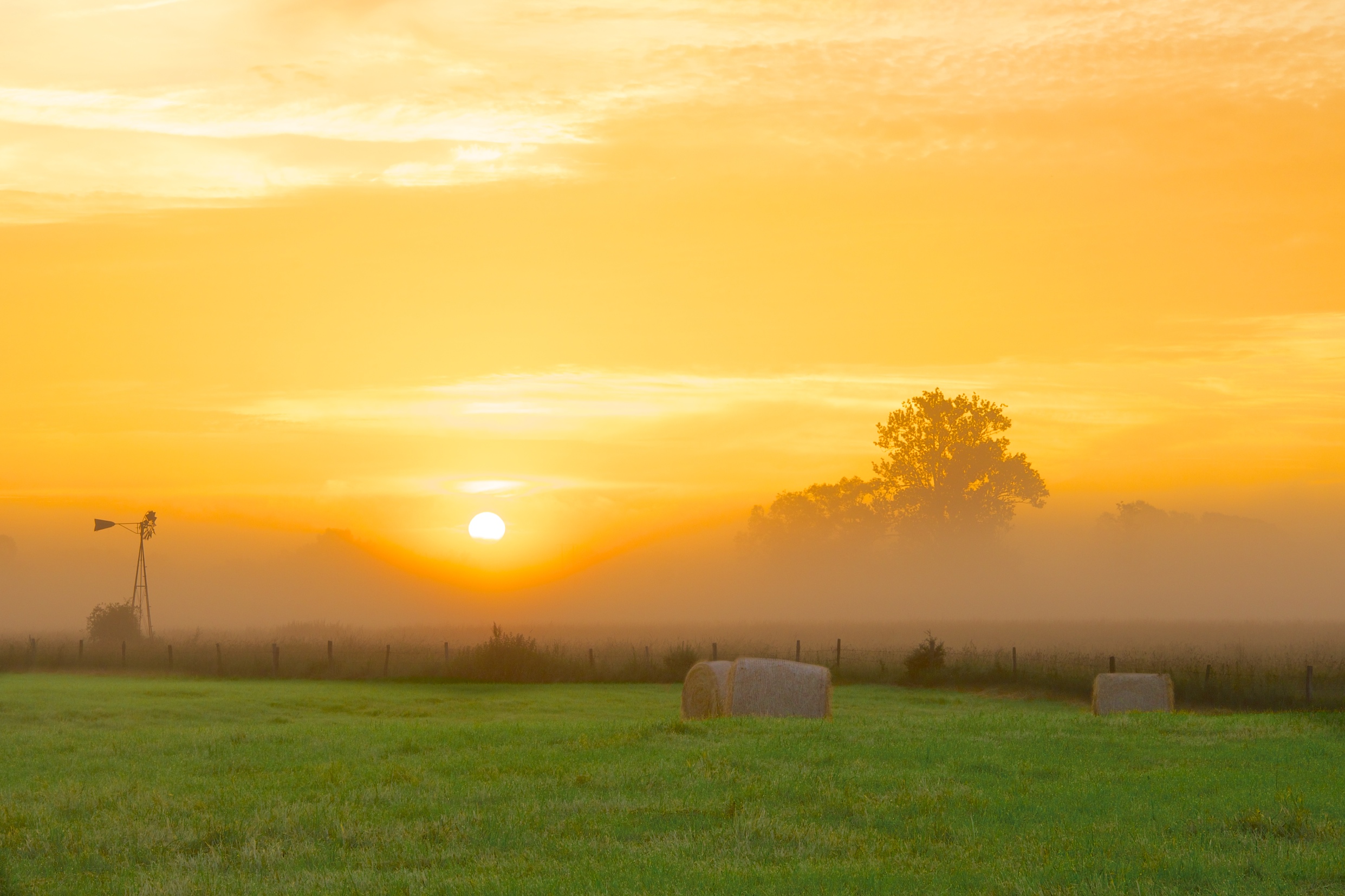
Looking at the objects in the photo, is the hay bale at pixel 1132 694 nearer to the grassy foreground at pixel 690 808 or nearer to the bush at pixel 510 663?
the grassy foreground at pixel 690 808

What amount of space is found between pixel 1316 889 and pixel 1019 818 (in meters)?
3.78

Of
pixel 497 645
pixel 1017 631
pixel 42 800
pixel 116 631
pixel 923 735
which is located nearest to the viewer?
pixel 42 800

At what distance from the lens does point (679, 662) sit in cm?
5238

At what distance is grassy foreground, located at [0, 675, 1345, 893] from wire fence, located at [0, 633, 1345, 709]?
13900mm

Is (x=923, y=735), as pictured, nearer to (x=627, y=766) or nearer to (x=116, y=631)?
(x=627, y=766)

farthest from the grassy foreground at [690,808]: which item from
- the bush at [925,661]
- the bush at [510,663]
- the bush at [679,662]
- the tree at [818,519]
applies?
the tree at [818,519]

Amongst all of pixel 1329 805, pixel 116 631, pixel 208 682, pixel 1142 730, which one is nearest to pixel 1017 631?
pixel 116 631

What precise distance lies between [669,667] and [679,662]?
103cm

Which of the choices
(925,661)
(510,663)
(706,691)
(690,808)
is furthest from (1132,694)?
(510,663)

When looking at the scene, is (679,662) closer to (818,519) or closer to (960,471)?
(960,471)

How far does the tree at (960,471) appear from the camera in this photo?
→ 91.6 m

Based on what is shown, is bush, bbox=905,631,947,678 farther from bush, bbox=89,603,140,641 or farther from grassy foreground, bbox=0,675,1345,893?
bush, bbox=89,603,140,641

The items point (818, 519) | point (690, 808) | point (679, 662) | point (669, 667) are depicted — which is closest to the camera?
point (690, 808)

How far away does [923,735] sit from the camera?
22.3 meters
